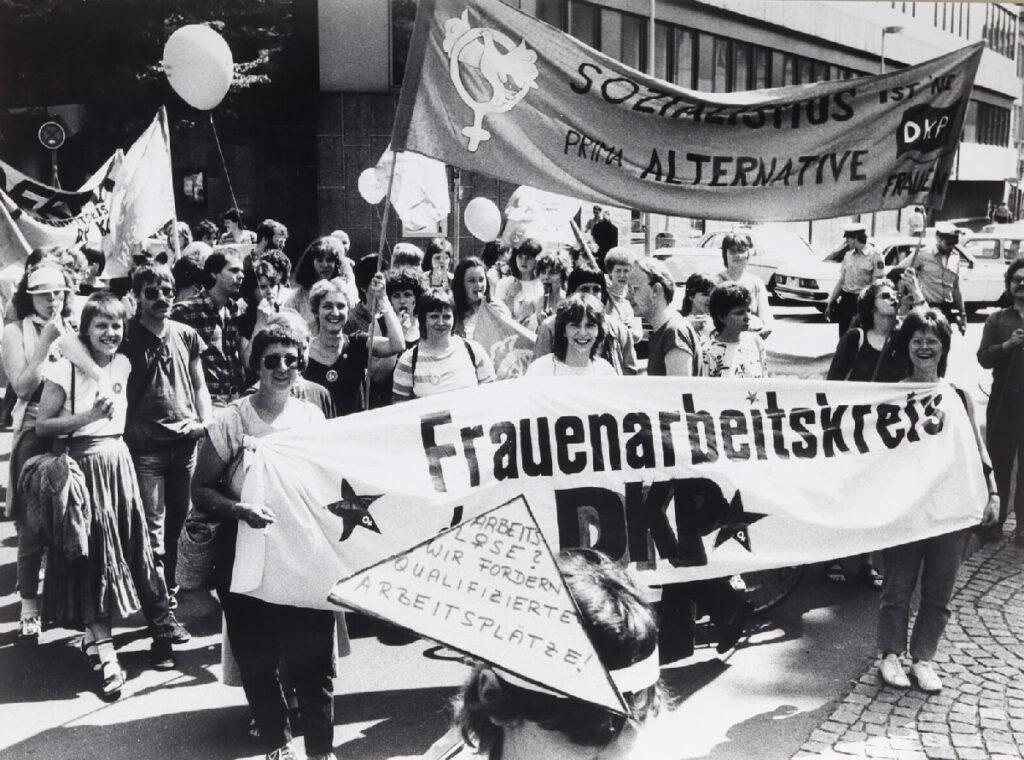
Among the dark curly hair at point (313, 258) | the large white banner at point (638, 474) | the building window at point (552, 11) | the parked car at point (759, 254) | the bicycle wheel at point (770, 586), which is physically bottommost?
the bicycle wheel at point (770, 586)

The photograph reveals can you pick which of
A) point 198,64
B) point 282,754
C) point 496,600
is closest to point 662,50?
point 198,64

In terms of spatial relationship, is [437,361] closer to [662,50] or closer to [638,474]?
[638,474]

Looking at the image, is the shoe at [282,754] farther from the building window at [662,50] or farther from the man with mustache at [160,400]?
the building window at [662,50]

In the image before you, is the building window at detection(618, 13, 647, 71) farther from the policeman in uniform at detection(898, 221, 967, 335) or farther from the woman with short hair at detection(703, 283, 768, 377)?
the woman with short hair at detection(703, 283, 768, 377)

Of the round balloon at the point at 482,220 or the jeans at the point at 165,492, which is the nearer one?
the jeans at the point at 165,492

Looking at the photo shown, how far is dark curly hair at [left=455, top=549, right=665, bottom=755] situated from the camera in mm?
1872

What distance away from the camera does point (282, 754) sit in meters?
4.46

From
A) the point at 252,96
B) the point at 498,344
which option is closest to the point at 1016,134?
the point at 252,96

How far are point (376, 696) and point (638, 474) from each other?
1553 mm

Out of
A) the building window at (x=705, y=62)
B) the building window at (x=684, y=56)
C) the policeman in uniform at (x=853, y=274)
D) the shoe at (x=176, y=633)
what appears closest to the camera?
the shoe at (x=176, y=633)

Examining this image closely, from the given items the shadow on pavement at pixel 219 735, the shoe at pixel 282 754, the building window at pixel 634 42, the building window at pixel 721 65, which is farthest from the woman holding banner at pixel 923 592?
the building window at pixel 721 65

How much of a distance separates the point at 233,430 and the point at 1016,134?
67.8 m

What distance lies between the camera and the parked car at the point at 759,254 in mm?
22641

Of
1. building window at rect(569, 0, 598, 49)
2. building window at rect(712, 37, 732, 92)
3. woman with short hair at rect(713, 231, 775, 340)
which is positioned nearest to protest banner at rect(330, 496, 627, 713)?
woman with short hair at rect(713, 231, 775, 340)
